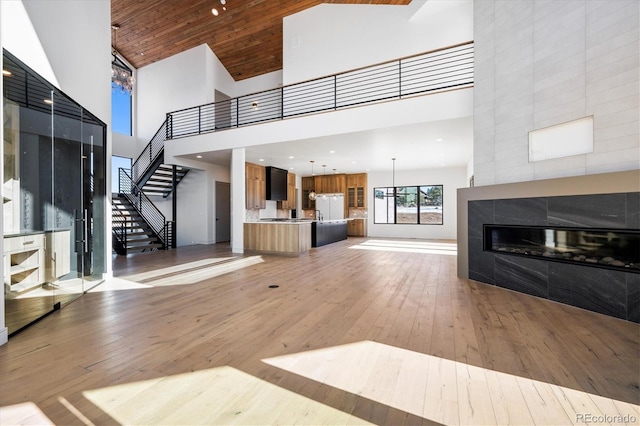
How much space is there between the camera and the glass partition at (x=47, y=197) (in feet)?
9.68

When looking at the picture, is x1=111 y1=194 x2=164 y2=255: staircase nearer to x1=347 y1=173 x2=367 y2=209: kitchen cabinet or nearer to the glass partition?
the glass partition

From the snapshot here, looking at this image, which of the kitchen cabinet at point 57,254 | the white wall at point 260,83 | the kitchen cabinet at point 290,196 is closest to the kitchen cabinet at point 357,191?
the kitchen cabinet at point 290,196

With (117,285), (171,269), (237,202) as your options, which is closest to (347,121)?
(237,202)

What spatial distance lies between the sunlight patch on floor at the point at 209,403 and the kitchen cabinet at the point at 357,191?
10.6 metres

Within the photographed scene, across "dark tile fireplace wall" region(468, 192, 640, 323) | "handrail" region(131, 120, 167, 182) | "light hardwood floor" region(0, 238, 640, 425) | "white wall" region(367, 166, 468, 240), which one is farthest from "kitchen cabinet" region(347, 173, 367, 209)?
"light hardwood floor" region(0, 238, 640, 425)

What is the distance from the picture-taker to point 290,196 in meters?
11.9

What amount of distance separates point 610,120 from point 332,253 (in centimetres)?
Result: 585

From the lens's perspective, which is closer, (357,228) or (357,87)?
(357,87)

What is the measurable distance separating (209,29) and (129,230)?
6.72 m

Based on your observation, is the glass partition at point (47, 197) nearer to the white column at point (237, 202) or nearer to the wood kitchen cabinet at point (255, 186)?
the white column at point (237, 202)

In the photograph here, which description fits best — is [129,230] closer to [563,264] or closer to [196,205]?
[196,205]

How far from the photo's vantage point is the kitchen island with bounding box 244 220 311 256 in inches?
292

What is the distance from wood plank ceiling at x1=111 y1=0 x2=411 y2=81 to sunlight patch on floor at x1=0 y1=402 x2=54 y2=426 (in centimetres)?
909

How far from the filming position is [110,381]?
1877 mm
